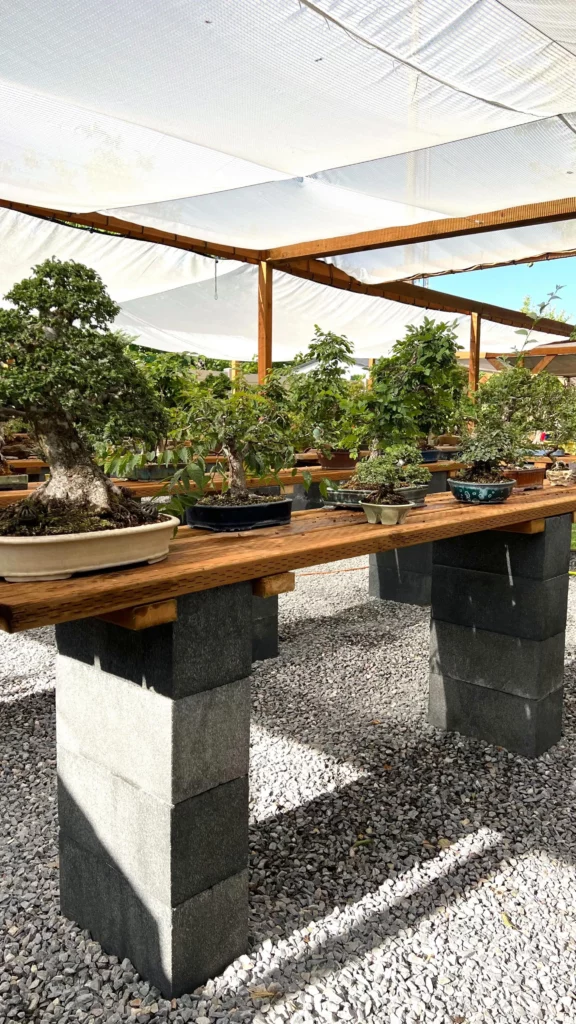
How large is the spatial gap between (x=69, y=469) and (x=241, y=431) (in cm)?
59

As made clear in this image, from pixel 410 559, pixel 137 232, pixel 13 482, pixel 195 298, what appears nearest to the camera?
pixel 13 482

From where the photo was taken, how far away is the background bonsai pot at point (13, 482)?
11.7 feet

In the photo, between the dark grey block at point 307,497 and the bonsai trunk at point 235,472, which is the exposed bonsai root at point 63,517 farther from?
the dark grey block at point 307,497

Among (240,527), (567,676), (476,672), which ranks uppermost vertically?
(240,527)

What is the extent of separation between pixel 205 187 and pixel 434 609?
2.56 m

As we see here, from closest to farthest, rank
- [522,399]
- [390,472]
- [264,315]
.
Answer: [390,472] < [522,399] < [264,315]

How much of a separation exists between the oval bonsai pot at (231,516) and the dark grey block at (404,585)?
3.23 m

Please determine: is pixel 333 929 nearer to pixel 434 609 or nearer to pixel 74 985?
pixel 74 985

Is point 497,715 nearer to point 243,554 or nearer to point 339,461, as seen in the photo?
point 243,554

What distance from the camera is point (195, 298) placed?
6.88 metres

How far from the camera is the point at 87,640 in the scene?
67.6 inches

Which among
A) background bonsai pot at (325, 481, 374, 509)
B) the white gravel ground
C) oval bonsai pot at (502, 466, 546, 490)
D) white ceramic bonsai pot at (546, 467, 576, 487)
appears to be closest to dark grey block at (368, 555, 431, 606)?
white ceramic bonsai pot at (546, 467, 576, 487)

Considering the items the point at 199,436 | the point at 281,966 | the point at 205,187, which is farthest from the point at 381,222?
the point at 281,966

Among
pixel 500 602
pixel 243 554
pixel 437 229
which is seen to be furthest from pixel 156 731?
pixel 437 229
